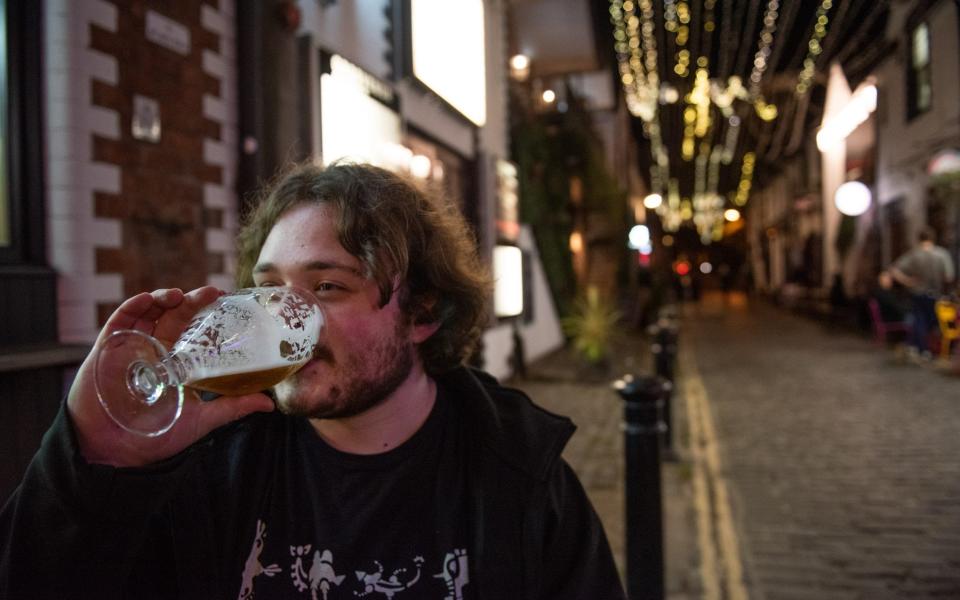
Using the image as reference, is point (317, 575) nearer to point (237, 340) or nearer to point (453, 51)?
point (237, 340)

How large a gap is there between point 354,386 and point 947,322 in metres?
11.0

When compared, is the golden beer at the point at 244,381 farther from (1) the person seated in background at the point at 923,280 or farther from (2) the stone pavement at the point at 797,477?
(1) the person seated in background at the point at 923,280

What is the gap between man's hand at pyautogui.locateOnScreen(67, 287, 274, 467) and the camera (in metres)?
1.07

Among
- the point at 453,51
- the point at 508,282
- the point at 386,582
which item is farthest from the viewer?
the point at 508,282

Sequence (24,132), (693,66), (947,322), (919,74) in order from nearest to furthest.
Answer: (24,132) → (947,322) → (919,74) → (693,66)

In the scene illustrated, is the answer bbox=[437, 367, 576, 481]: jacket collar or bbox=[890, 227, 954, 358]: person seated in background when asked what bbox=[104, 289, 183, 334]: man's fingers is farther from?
bbox=[890, 227, 954, 358]: person seated in background

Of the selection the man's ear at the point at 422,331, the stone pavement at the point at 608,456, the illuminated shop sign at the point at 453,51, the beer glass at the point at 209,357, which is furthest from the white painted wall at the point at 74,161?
the illuminated shop sign at the point at 453,51

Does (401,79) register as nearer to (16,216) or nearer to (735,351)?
(16,216)

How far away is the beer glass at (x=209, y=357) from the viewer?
111cm

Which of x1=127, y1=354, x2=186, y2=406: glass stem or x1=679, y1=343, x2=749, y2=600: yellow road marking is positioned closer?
x1=127, y1=354, x2=186, y2=406: glass stem

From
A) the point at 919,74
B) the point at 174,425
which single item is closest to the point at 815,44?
the point at 919,74

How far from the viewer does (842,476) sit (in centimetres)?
513

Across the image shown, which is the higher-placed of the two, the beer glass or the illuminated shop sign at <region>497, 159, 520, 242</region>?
the illuminated shop sign at <region>497, 159, 520, 242</region>

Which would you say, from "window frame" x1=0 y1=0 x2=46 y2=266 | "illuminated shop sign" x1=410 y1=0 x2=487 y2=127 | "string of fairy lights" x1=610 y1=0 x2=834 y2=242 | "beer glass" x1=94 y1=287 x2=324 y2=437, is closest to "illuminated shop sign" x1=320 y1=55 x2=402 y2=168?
"illuminated shop sign" x1=410 y1=0 x2=487 y2=127
